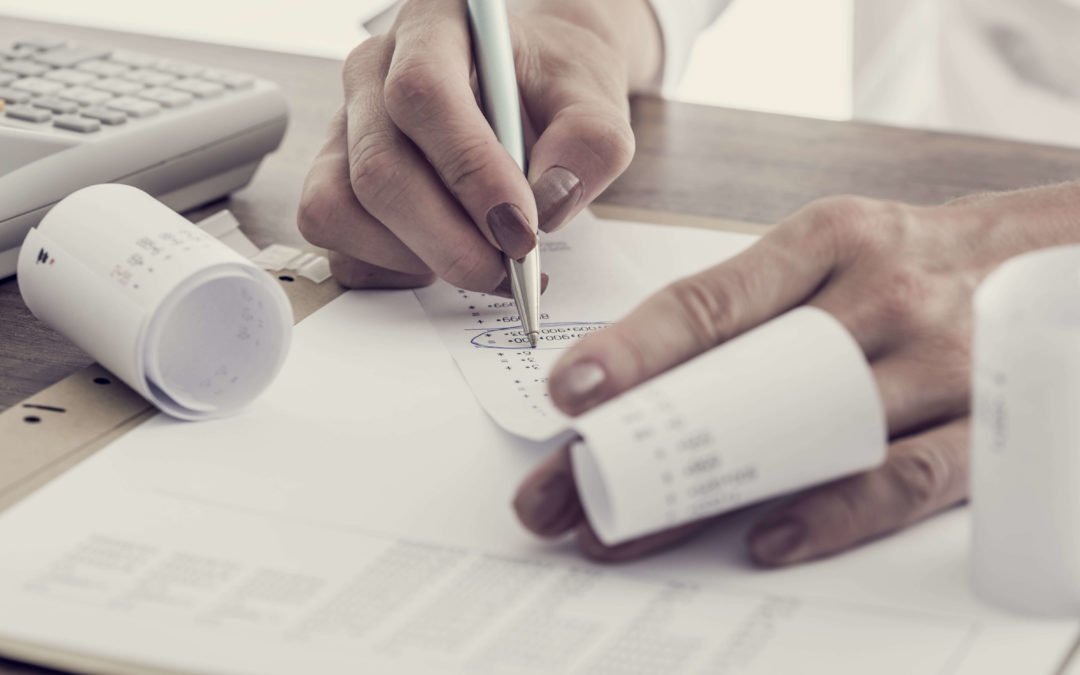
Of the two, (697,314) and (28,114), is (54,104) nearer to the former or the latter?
(28,114)

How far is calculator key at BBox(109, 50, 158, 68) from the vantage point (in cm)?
85

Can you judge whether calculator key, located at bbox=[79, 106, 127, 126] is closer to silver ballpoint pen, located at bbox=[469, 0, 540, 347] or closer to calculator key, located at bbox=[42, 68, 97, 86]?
calculator key, located at bbox=[42, 68, 97, 86]

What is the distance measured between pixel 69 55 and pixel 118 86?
72mm

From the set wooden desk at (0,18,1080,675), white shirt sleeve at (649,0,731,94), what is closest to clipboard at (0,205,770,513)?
wooden desk at (0,18,1080,675)

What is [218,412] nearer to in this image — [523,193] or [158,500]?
[158,500]

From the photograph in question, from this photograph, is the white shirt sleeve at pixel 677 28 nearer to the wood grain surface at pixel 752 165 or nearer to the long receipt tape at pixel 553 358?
the wood grain surface at pixel 752 165

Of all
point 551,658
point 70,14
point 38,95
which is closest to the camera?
point 551,658

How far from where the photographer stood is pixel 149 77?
0.82 meters

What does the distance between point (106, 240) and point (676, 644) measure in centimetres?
32

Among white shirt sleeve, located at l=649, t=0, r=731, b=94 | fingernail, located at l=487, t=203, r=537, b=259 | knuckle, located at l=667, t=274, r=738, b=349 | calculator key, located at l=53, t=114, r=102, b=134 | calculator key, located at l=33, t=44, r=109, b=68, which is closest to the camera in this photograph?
knuckle, located at l=667, t=274, r=738, b=349

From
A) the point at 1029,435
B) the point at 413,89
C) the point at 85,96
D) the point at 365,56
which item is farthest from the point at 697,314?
the point at 85,96

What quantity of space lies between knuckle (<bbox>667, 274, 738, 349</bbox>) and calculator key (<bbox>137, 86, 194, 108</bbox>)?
17.6 inches

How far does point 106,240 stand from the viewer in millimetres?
544

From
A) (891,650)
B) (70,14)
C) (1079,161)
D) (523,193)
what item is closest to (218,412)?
(523,193)
